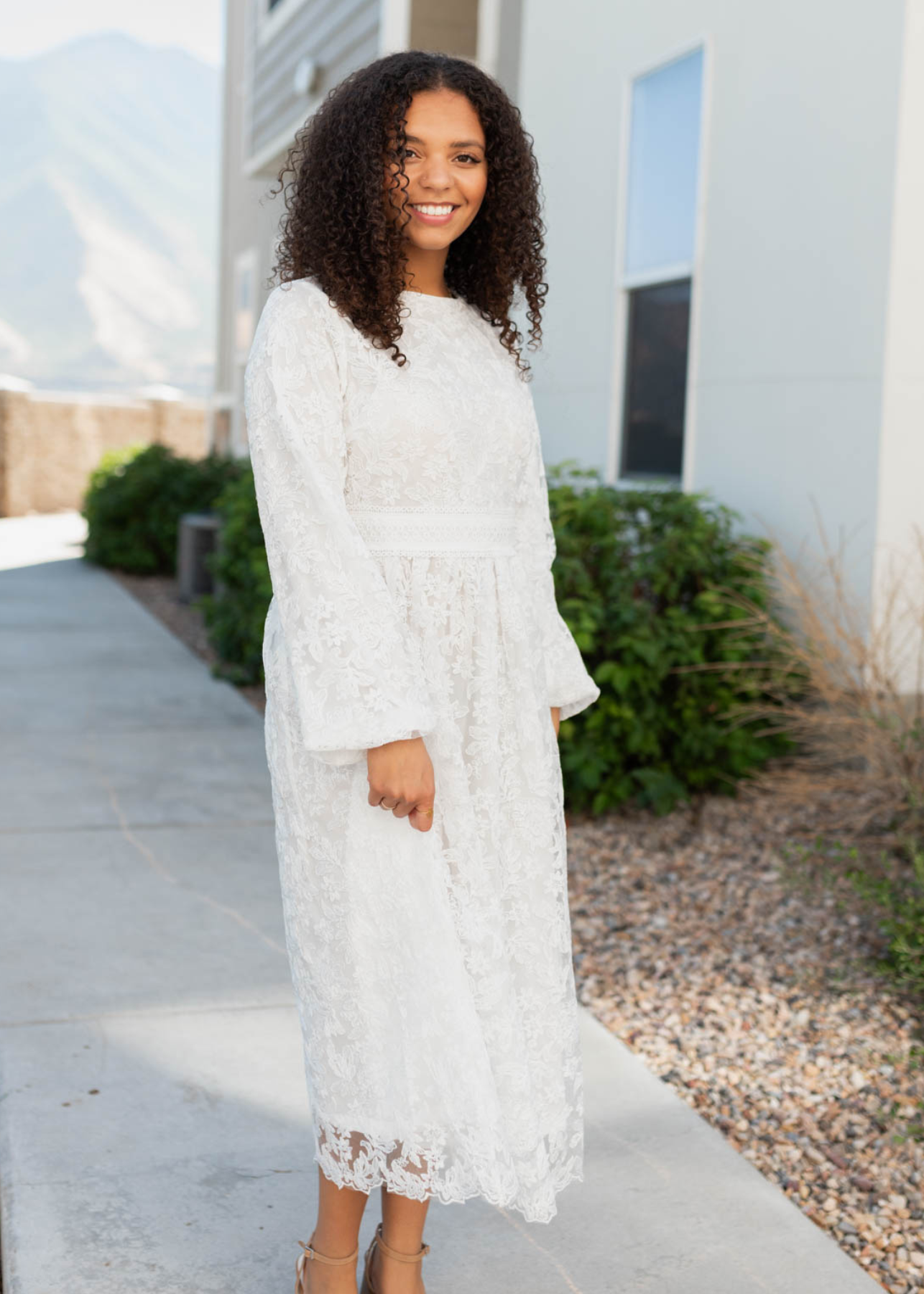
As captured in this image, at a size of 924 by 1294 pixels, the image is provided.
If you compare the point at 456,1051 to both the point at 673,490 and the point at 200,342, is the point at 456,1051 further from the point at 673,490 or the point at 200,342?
the point at 200,342

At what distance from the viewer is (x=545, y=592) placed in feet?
7.11

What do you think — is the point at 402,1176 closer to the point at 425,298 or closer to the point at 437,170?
the point at 425,298

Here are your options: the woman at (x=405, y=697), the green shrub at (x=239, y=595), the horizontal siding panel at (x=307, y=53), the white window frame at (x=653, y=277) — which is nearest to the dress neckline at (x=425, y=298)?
the woman at (x=405, y=697)

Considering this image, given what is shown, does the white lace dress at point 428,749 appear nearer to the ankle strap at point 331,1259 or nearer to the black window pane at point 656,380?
the ankle strap at point 331,1259

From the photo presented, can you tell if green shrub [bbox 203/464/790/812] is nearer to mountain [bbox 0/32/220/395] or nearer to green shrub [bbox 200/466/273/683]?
green shrub [bbox 200/466/273/683]

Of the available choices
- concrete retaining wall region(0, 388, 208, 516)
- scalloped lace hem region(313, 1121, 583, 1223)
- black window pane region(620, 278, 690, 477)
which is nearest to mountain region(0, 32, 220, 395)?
concrete retaining wall region(0, 388, 208, 516)

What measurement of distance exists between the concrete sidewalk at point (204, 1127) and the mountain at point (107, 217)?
309 ft

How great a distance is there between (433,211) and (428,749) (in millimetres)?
766

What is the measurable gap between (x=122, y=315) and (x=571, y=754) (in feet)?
390

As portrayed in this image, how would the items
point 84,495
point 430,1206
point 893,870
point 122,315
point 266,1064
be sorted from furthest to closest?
point 122,315 < point 84,495 < point 893,870 < point 266,1064 < point 430,1206

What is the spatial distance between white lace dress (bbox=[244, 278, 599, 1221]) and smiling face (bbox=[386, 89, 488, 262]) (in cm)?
11

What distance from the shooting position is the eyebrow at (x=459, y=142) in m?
1.88

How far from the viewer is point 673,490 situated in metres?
5.09

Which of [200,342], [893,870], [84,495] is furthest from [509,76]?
[200,342]
